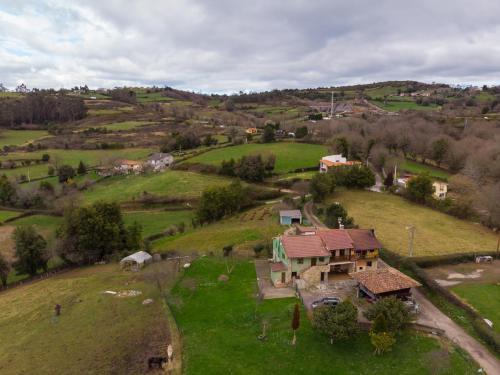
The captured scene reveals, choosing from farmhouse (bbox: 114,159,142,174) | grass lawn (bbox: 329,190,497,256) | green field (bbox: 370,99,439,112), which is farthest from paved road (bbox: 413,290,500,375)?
green field (bbox: 370,99,439,112)

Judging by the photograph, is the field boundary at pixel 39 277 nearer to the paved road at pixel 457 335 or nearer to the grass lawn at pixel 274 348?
the grass lawn at pixel 274 348

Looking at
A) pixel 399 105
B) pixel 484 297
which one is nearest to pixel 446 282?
pixel 484 297

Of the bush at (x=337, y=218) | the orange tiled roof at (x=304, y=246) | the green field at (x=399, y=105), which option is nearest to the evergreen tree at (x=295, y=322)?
the orange tiled roof at (x=304, y=246)

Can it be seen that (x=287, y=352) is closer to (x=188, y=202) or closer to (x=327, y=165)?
(x=188, y=202)

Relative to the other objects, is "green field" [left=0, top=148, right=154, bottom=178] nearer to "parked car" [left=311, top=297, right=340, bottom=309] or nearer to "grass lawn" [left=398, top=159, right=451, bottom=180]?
"grass lawn" [left=398, top=159, right=451, bottom=180]

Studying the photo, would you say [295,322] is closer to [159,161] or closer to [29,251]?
[29,251]

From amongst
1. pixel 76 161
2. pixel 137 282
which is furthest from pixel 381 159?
pixel 76 161
